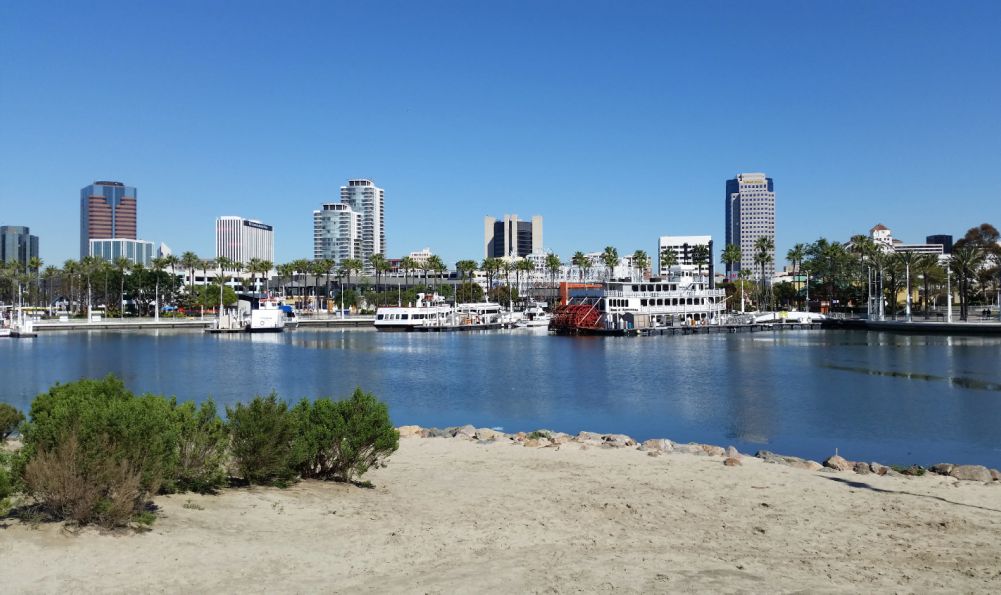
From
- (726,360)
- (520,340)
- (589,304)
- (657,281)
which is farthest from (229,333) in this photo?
(726,360)

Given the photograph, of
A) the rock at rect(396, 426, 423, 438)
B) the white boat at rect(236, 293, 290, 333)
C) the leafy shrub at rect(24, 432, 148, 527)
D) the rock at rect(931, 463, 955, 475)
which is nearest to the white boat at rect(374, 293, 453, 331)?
the white boat at rect(236, 293, 290, 333)

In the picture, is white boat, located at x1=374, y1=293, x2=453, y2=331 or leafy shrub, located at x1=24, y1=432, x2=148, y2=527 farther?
white boat, located at x1=374, y1=293, x2=453, y2=331

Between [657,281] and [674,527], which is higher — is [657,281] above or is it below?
above

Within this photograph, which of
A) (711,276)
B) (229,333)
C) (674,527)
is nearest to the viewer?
(674,527)

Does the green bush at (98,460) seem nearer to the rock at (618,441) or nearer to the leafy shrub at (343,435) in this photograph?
the leafy shrub at (343,435)

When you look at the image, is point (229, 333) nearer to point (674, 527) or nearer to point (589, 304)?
point (589, 304)

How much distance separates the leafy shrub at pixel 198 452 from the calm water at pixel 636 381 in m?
16.9

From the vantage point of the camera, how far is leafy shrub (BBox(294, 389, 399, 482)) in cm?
1498

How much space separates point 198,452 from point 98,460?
3249mm

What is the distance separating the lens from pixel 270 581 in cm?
950

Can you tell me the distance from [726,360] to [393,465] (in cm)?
4633

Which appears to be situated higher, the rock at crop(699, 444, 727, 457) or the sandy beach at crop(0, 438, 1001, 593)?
the sandy beach at crop(0, 438, 1001, 593)

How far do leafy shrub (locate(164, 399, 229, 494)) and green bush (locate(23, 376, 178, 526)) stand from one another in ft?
3.42

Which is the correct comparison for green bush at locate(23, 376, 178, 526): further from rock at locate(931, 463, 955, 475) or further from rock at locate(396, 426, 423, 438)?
rock at locate(931, 463, 955, 475)
